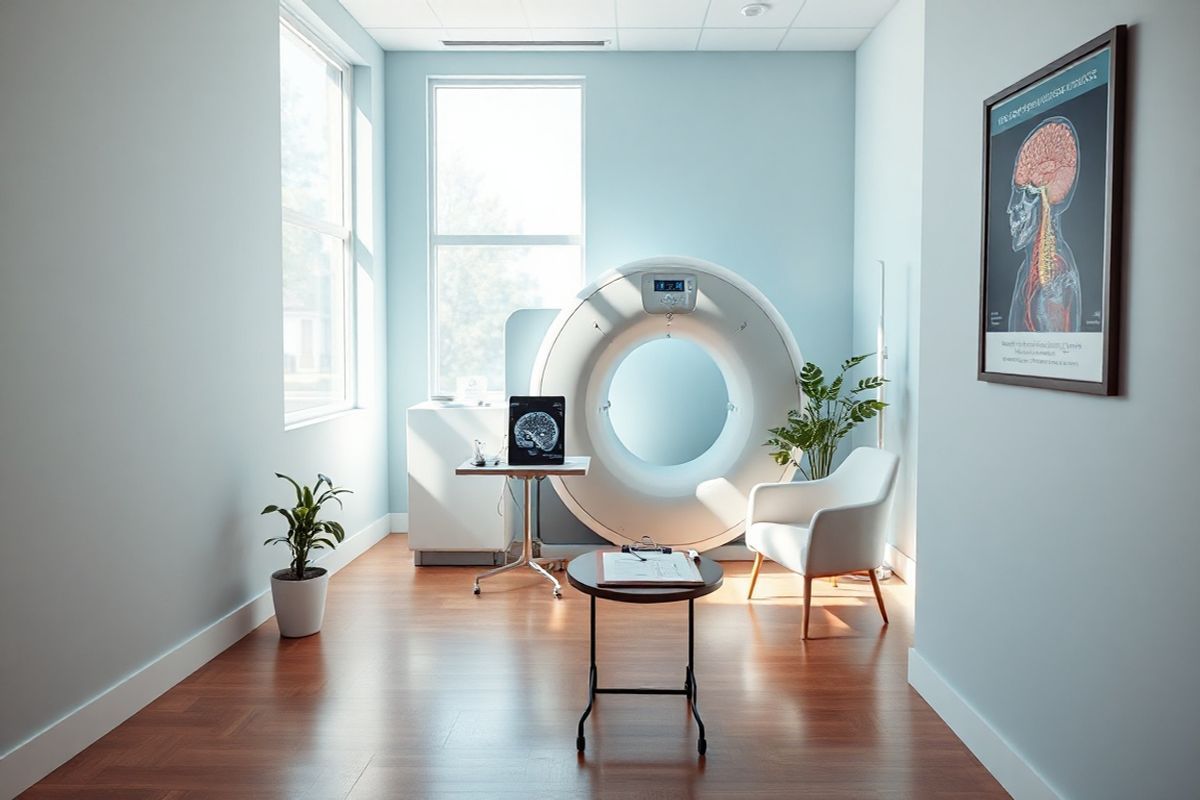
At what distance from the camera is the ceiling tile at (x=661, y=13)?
3.96 meters

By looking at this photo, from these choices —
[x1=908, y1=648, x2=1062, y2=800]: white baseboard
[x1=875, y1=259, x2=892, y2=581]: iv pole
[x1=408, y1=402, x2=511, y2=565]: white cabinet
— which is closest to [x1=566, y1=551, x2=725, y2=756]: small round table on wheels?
[x1=908, y1=648, x2=1062, y2=800]: white baseboard

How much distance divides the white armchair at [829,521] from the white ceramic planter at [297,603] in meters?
1.62

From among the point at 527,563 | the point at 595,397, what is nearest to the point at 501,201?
the point at 595,397

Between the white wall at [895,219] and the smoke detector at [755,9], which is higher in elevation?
the smoke detector at [755,9]

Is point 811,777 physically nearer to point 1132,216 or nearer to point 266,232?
point 1132,216

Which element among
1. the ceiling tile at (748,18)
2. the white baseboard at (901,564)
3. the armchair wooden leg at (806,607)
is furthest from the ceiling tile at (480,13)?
the white baseboard at (901,564)

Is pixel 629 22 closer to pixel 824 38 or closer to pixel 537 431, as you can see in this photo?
pixel 824 38

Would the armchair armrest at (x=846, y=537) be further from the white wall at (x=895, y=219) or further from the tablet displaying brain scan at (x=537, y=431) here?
the tablet displaying brain scan at (x=537, y=431)

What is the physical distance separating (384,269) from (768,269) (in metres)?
1.99

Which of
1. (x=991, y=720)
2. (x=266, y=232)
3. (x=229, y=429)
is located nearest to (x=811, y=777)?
(x=991, y=720)

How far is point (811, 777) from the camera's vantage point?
211 cm

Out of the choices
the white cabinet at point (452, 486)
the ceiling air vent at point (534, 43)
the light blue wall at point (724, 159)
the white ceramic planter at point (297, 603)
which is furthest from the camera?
the light blue wall at point (724, 159)

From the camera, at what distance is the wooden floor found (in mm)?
2076

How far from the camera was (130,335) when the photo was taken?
97.0 inches
